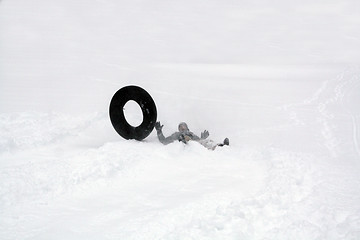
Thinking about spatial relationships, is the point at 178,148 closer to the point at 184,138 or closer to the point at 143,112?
the point at 184,138

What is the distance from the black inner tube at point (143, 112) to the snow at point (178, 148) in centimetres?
31

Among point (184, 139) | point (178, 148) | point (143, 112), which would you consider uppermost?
point (143, 112)

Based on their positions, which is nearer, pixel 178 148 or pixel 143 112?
pixel 178 148

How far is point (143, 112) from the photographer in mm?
8414

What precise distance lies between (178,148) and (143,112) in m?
1.39

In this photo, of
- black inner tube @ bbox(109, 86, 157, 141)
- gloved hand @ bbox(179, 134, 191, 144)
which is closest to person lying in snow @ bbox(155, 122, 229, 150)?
gloved hand @ bbox(179, 134, 191, 144)

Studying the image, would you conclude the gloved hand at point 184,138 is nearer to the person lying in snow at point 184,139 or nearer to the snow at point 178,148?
the person lying in snow at point 184,139

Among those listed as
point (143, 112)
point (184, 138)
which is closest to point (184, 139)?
point (184, 138)

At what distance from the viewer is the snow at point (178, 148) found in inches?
187

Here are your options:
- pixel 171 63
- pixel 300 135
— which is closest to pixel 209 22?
pixel 171 63

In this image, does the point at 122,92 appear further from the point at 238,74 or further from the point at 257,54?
the point at 257,54

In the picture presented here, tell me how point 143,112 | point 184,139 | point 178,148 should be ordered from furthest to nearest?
1. point 143,112
2. point 184,139
3. point 178,148

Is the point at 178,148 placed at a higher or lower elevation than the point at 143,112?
lower

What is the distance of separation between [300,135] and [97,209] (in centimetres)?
535
